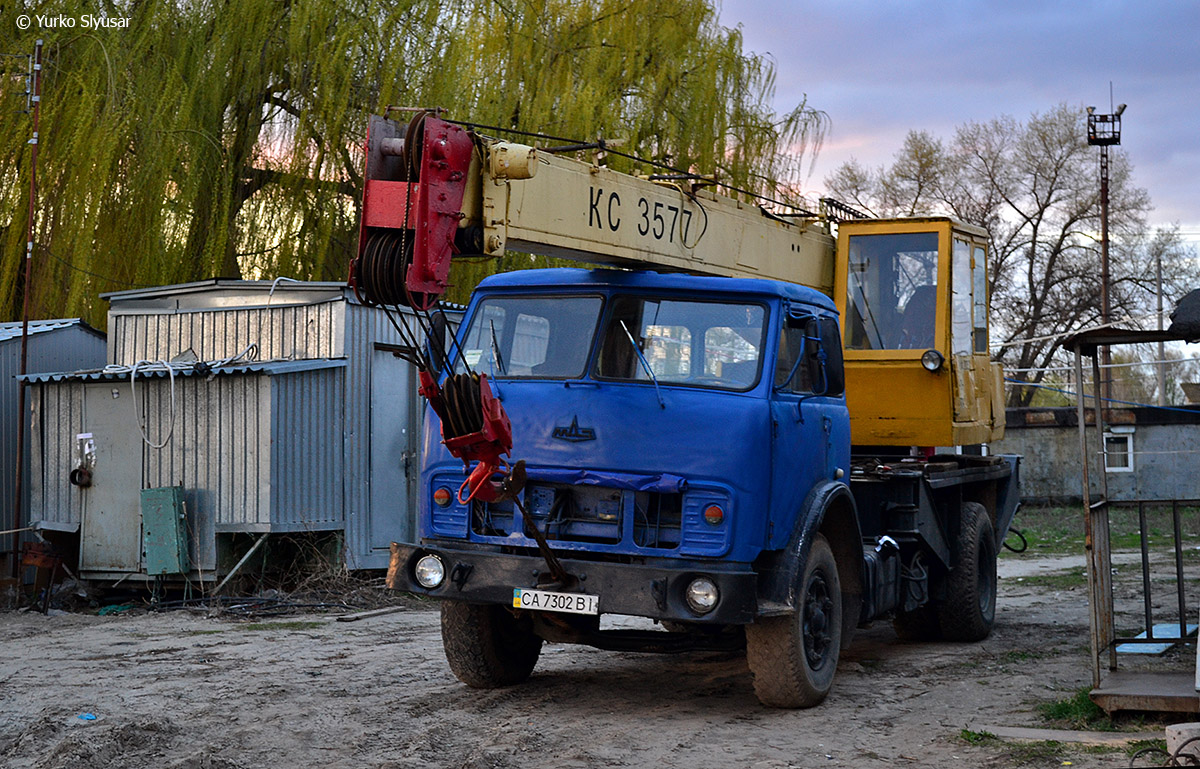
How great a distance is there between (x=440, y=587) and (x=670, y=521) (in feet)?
4.43

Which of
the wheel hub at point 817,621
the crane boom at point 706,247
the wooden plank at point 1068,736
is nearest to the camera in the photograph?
the crane boom at point 706,247

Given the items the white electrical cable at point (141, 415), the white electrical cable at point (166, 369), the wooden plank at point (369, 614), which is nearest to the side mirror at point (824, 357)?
the wooden plank at point (369, 614)

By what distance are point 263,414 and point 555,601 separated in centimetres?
665

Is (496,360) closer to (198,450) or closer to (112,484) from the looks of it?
(198,450)

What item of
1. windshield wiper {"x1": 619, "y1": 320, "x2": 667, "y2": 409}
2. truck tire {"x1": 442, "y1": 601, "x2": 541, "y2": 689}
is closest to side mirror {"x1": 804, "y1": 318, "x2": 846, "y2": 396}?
windshield wiper {"x1": 619, "y1": 320, "x2": 667, "y2": 409}

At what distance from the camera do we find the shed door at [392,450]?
13156mm

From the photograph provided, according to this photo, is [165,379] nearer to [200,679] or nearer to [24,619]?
[24,619]

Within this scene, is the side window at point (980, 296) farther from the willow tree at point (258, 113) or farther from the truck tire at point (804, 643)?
the willow tree at point (258, 113)

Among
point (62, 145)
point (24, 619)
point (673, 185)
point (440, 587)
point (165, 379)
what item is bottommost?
point (24, 619)

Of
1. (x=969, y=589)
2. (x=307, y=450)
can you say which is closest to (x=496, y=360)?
(x=969, y=589)

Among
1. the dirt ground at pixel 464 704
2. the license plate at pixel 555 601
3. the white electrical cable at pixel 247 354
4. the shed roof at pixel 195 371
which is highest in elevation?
the white electrical cable at pixel 247 354

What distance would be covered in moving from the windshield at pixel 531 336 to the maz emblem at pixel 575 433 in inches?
13.6

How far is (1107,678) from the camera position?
7355mm

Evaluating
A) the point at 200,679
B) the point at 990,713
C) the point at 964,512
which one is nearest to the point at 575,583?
the point at 990,713
